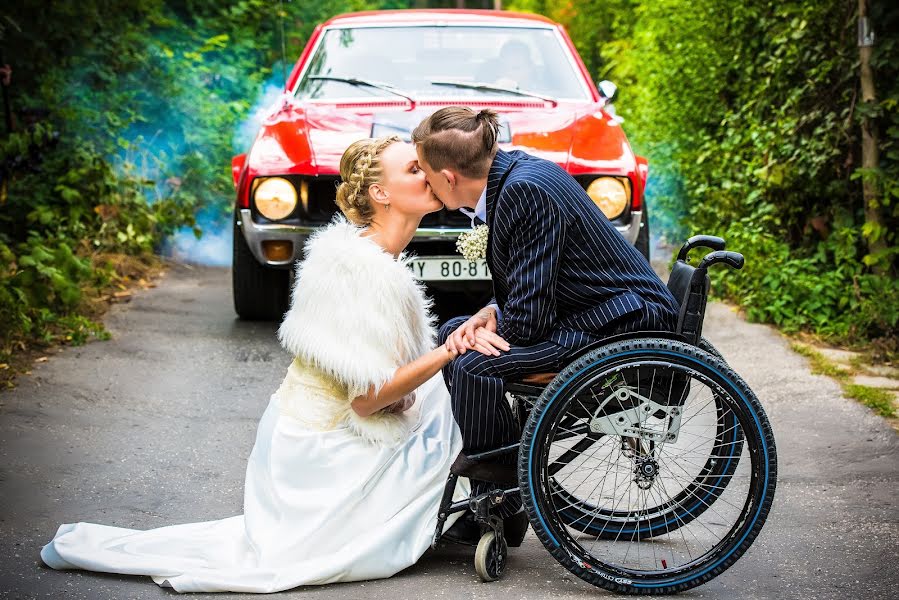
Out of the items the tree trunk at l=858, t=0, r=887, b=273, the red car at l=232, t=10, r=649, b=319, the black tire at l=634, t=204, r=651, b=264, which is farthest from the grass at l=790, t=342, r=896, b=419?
the red car at l=232, t=10, r=649, b=319

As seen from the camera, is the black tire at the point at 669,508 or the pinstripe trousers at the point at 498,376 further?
the black tire at the point at 669,508

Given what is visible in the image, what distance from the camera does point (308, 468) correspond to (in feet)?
11.3

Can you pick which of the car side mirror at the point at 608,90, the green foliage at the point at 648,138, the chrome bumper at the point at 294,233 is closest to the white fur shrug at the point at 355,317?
the chrome bumper at the point at 294,233

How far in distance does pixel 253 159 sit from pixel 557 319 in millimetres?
3191

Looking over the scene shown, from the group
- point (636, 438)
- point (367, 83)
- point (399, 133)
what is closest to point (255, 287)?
point (367, 83)

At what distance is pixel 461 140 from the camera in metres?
3.31

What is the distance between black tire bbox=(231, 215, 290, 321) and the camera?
673 cm

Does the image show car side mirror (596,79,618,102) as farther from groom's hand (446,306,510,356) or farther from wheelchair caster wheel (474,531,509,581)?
wheelchair caster wheel (474,531,509,581)

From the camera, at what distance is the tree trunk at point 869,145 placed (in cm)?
642

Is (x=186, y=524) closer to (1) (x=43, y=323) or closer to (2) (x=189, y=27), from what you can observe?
(1) (x=43, y=323)

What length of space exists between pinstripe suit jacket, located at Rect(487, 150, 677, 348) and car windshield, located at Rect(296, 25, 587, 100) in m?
3.53

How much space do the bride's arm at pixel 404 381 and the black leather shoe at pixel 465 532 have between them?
1.41 feet

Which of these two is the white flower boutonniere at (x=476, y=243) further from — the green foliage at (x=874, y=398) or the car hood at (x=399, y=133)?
the green foliage at (x=874, y=398)

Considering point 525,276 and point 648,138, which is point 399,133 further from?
point 648,138
